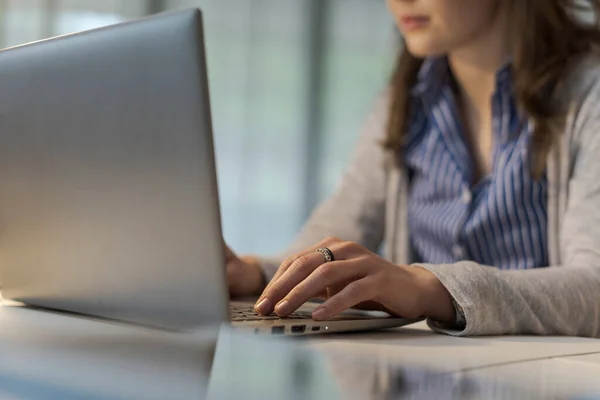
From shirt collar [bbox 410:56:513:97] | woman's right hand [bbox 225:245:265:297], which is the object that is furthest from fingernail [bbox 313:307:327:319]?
shirt collar [bbox 410:56:513:97]

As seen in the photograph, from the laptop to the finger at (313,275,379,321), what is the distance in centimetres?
2

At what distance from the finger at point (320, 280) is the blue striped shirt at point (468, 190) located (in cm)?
59

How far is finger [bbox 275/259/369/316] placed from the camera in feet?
2.60

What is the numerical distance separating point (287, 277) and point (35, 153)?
0.90 feet

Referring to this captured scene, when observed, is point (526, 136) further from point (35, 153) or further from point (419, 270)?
point (35, 153)

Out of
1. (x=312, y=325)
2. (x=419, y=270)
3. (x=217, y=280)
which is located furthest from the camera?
(x=419, y=270)

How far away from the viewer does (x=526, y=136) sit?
1.37 meters

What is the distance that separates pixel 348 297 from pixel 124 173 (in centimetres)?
26

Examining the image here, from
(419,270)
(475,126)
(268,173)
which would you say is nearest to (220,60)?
(268,173)

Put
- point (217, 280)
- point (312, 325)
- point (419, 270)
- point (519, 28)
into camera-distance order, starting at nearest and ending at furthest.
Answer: point (217, 280), point (312, 325), point (419, 270), point (519, 28)

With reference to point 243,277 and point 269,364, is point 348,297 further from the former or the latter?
point 243,277

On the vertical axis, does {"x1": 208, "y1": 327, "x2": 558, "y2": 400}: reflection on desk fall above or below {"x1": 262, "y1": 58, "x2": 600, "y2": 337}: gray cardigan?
below

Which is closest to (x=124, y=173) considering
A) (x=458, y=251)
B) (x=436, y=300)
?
(x=436, y=300)

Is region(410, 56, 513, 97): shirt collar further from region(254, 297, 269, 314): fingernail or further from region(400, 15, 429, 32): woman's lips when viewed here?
region(254, 297, 269, 314): fingernail
